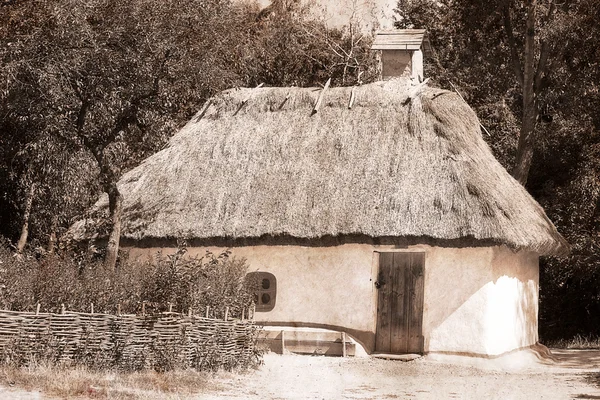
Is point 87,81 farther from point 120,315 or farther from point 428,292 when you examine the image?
point 428,292

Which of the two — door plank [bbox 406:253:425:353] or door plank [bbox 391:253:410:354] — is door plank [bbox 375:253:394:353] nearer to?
door plank [bbox 391:253:410:354]

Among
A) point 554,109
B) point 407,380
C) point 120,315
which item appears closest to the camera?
point 120,315

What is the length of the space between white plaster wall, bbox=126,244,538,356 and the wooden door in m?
0.15

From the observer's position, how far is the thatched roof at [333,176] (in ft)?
64.7

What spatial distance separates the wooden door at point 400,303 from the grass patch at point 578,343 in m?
6.71

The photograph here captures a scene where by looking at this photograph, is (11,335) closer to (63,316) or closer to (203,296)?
(63,316)

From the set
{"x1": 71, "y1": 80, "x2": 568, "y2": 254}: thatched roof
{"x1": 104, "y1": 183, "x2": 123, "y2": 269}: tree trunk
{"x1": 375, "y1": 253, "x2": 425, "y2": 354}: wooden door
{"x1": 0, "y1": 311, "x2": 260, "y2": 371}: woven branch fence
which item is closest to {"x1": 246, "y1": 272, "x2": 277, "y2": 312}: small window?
{"x1": 71, "y1": 80, "x2": 568, "y2": 254}: thatched roof

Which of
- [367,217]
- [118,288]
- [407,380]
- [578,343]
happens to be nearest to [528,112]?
[578,343]

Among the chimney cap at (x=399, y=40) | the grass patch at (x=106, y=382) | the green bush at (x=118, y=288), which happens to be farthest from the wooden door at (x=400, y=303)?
the chimney cap at (x=399, y=40)

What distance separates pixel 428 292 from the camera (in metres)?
19.7

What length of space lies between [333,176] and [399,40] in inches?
198

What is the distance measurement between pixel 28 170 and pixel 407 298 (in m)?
7.91

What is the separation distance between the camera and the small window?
20.7 meters

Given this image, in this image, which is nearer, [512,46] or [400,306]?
[400,306]
